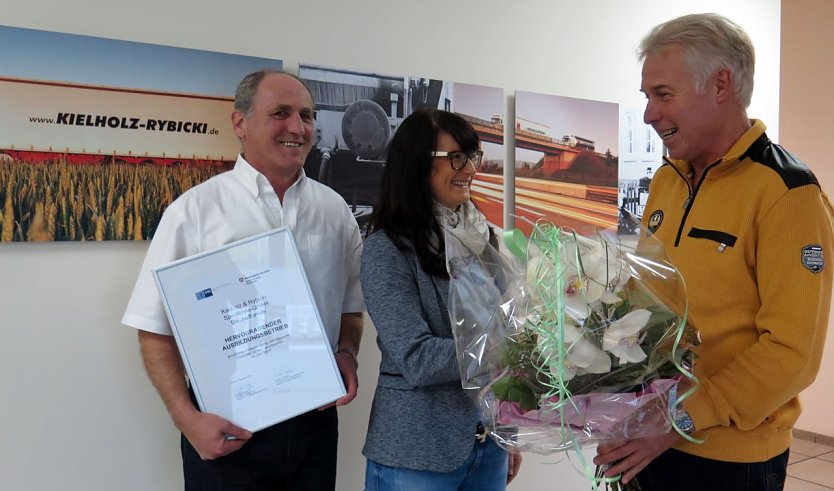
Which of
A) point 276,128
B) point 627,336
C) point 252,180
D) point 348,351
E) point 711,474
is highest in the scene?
point 276,128

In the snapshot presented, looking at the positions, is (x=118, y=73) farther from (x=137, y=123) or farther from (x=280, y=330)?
(x=280, y=330)

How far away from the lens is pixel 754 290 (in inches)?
53.6

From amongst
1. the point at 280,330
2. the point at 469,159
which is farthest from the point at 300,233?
the point at 469,159

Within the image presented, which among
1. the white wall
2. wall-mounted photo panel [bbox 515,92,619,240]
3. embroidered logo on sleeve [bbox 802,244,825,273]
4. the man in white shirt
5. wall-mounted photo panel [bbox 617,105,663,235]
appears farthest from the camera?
wall-mounted photo panel [bbox 617,105,663,235]

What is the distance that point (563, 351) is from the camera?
107 centimetres

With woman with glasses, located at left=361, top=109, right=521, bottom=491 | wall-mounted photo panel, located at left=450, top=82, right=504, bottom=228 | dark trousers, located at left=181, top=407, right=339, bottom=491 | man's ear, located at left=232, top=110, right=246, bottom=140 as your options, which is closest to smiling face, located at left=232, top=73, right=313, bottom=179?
man's ear, located at left=232, top=110, right=246, bottom=140

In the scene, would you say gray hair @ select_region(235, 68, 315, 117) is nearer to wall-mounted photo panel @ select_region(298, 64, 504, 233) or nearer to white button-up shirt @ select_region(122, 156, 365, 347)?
white button-up shirt @ select_region(122, 156, 365, 347)

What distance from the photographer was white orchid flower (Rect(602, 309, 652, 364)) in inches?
42.7

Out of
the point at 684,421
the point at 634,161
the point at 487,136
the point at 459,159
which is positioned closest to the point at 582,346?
the point at 684,421

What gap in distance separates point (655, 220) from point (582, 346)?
0.72 metres

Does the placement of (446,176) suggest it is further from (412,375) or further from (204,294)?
(204,294)

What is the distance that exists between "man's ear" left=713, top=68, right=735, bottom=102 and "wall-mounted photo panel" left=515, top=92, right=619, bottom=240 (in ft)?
4.63

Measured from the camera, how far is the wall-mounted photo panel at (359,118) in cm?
244

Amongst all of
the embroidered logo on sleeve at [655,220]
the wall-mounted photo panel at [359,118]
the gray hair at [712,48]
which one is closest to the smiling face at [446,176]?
the embroidered logo on sleeve at [655,220]
